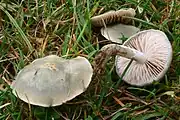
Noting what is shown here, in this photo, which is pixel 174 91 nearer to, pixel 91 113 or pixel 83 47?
pixel 91 113

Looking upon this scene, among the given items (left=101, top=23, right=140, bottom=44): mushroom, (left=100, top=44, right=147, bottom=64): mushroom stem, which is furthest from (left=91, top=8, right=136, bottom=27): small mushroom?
(left=100, top=44, right=147, bottom=64): mushroom stem

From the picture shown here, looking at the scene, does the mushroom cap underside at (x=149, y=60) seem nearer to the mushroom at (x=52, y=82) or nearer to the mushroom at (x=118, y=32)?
the mushroom at (x=118, y=32)

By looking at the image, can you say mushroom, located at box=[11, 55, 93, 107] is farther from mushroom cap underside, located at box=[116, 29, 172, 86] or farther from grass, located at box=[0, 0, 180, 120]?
mushroom cap underside, located at box=[116, 29, 172, 86]

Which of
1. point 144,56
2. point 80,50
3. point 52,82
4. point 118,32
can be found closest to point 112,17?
point 118,32

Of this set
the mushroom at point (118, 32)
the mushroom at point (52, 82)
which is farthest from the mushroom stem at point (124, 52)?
the mushroom at point (118, 32)

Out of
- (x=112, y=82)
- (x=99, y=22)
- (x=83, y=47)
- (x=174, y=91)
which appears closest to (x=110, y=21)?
(x=99, y=22)

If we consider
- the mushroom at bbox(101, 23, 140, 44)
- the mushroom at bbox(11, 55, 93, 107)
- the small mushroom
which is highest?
the small mushroom

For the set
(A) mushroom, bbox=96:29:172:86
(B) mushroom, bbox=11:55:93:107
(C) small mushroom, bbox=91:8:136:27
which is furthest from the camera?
(C) small mushroom, bbox=91:8:136:27
